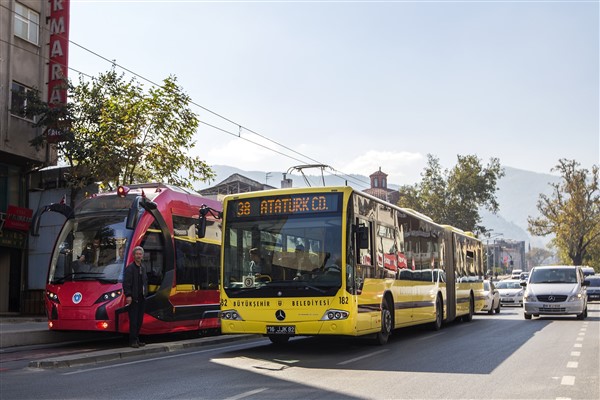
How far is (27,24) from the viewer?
29203 millimetres

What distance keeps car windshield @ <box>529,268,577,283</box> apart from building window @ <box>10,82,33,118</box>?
776 inches

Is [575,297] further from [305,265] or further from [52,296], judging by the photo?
[52,296]

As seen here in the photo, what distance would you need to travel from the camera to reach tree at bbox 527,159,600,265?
211ft

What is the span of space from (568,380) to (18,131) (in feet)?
78.5

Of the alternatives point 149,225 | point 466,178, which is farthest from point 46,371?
point 466,178

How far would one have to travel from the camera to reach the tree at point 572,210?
64250 mm

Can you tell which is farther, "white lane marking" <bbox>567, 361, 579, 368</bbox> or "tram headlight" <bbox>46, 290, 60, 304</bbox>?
"tram headlight" <bbox>46, 290, 60, 304</bbox>

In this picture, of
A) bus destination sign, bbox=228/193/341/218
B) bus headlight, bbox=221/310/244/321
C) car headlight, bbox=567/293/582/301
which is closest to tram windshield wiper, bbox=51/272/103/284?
bus headlight, bbox=221/310/244/321

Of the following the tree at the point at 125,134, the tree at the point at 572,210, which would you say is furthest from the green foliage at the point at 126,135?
the tree at the point at 572,210

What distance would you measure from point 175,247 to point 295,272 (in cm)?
440

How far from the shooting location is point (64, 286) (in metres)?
14.3

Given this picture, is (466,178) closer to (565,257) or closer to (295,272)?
(565,257)

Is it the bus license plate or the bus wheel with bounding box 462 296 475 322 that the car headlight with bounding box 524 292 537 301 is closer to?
the bus wheel with bounding box 462 296 475 322

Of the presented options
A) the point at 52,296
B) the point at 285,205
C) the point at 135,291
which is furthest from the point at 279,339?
Answer: the point at 52,296
